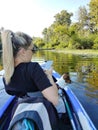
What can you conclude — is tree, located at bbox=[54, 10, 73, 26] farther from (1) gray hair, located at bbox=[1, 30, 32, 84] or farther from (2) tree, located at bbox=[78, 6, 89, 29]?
(1) gray hair, located at bbox=[1, 30, 32, 84]

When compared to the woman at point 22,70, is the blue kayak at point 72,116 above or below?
below

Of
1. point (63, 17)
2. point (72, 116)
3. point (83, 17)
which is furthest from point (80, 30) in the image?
point (72, 116)

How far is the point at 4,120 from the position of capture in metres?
3.36

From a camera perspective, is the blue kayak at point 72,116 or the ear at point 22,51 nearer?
the ear at point 22,51

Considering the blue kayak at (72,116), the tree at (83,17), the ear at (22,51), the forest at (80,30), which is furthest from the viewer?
the tree at (83,17)

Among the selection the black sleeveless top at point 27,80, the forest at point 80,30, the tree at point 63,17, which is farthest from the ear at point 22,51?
the tree at point 63,17

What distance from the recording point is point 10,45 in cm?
223

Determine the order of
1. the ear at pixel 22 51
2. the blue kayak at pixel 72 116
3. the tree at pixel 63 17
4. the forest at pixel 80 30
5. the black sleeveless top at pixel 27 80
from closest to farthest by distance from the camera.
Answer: the black sleeveless top at pixel 27 80 < the ear at pixel 22 51 < the blue kayak at pixel 72 116 < the forest at pixel 80 30 < the tree at pixel 63 17

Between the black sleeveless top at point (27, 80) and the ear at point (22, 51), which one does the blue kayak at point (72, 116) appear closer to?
the black sleeveless top at point (27, 80)

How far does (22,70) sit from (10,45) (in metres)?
0.22

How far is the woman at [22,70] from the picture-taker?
2186 millimetres

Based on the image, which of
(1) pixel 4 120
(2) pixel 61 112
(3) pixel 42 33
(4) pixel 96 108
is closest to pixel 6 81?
(1) pixel 4 120

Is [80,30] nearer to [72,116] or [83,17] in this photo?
[83,17]

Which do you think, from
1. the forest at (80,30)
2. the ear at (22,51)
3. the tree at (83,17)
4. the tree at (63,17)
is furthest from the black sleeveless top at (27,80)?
the tree at (63,17)
